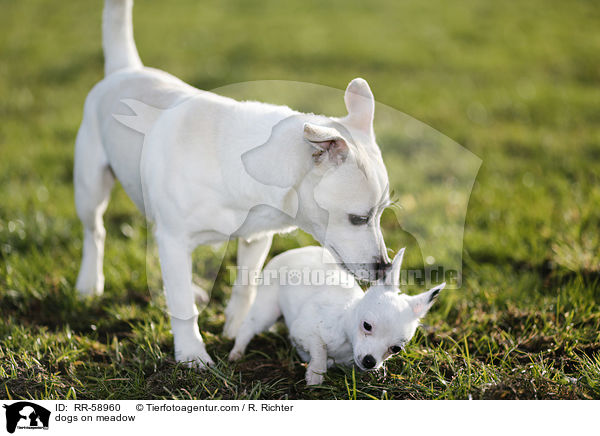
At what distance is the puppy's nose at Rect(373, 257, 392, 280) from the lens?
278 cm

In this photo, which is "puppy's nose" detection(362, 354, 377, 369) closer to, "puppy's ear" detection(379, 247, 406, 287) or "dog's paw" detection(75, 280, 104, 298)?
"puppy's ear" detection(379, 247, 406, 287)

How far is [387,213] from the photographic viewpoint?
17.1ft

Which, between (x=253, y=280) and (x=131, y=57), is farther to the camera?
(x=131, y=57)

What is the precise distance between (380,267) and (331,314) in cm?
41

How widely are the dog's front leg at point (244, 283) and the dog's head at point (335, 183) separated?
0.65 m

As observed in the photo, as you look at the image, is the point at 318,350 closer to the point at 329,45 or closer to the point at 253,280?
the point at 253,280

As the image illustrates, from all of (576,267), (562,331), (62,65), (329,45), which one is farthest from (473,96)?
(62,65)

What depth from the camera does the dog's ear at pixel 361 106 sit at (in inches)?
116

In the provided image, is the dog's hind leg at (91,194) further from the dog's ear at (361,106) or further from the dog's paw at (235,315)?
the dog's ear at (361,106)

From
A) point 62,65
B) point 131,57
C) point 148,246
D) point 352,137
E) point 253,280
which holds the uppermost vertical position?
point 62,65

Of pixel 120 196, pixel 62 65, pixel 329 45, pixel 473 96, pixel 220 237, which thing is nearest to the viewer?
pixel 220 237

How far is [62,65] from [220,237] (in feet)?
22.7

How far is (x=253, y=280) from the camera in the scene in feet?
11.6
